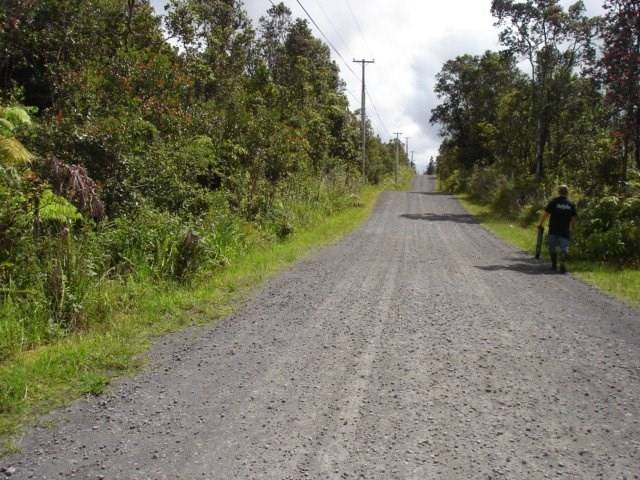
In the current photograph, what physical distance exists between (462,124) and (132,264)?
1700 inches

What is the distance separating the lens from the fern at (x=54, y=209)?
7160mm

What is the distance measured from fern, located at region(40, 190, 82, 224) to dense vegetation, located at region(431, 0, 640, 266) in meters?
10.1

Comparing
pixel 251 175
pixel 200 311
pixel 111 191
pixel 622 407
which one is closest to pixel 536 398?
pixel 622 407

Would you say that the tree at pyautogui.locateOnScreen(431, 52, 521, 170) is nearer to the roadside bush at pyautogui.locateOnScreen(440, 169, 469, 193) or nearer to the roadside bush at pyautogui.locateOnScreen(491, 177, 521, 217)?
the roadside bush at pyautogui.locateOnScreen(440, 169, 469, 193)

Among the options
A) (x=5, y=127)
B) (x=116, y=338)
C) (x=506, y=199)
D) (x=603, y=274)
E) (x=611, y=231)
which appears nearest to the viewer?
(x=116, y=338)

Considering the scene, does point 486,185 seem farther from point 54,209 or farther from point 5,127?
point 5,127

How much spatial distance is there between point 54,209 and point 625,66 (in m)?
14.0

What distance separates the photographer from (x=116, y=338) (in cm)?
596

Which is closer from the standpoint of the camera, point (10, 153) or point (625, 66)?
point (10, 153)

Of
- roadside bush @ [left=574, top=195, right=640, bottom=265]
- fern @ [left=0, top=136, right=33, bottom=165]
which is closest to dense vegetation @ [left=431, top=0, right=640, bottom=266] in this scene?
roadside bush @ [left=574, top=195, right=640, bottom=265]

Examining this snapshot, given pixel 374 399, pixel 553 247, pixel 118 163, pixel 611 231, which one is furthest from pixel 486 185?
pixel 374 399

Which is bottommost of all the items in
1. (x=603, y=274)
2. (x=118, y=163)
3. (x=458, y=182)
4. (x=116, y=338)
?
(x=603, y=274)

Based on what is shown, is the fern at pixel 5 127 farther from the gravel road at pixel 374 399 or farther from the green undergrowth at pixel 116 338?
the gravel road at pixel 374 399

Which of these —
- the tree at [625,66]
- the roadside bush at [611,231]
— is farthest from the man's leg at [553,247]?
the tree at [625,66]
